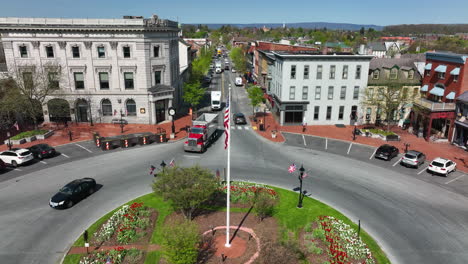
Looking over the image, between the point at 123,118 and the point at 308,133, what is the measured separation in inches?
1094

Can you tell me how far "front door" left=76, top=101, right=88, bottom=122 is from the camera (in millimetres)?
48938

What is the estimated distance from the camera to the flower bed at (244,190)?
27.0 m

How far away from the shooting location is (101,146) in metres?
38.9

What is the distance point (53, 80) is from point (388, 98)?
4717 centimetres

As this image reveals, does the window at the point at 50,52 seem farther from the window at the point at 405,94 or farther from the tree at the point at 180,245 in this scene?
the window at the point at 405,94

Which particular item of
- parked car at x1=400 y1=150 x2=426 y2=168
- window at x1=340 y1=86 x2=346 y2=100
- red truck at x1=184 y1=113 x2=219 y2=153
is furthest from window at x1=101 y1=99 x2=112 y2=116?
parked car at x1=400 y1=150 x2=426 y2=168

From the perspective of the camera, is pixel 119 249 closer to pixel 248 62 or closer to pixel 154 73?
pixel 154 73

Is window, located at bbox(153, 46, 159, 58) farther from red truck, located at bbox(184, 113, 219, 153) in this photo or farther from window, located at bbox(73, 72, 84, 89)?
red truck, located at bbox(184, 113, 219, 153)

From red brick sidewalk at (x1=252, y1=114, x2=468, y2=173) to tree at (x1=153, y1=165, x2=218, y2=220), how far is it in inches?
880

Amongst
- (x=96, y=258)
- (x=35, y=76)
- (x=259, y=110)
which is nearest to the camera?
(x=96, y=258)

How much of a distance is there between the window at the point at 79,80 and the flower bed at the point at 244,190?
3126 cm

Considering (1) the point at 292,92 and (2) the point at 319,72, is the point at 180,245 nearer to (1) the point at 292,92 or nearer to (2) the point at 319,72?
(1) the point at 292,92

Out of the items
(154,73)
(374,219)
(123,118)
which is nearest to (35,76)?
(123,118)

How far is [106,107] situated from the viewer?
4953 centimetres
